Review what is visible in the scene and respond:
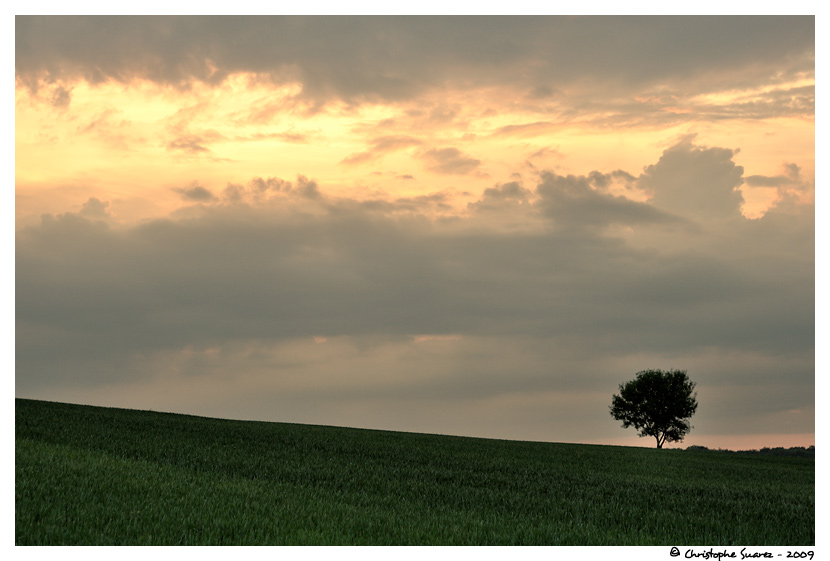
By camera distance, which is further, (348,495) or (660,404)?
(660,404)

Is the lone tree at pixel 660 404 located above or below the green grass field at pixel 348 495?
above

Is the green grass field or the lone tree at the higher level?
the lone tree

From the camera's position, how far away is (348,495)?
19.5m

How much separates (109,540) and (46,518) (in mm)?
2020

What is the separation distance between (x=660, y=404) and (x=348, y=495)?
6516cm

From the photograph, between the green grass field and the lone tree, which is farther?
the lone tree

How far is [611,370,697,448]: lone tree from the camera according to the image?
7606 centimetres

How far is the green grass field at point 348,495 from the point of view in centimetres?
1365

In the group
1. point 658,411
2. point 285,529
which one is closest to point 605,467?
point 285,529

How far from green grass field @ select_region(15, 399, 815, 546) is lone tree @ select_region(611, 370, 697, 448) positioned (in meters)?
39.6

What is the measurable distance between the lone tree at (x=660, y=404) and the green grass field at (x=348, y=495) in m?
39.6

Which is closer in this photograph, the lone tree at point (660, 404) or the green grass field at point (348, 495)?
the green grass field at point (348, 495)
